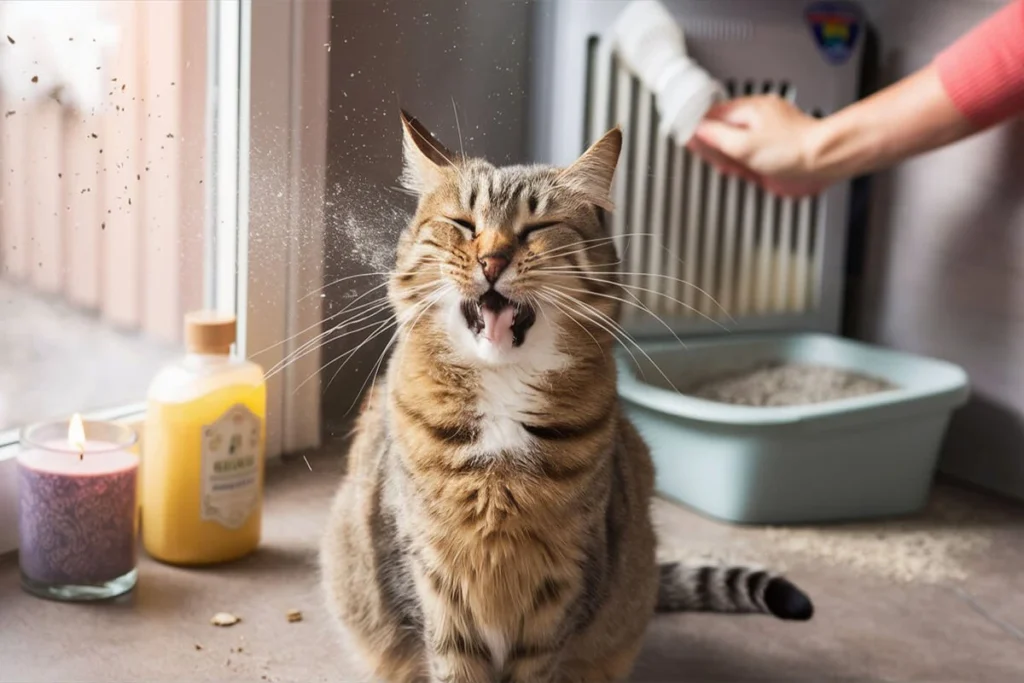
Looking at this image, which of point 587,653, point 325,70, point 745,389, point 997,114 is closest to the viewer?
point 325,70

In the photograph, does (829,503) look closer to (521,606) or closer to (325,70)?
(521,606)

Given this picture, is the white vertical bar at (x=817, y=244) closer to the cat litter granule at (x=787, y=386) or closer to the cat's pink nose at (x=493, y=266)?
the cat litter granule at (x=787, y=386)

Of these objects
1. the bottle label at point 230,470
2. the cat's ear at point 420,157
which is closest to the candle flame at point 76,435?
the bottle label at point 230,470

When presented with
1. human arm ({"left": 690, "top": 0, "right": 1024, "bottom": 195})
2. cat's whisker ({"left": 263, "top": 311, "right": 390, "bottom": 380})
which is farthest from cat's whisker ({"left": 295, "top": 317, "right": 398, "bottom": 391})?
human arm ({"left": 690, "top": 0, "right": 1024, "bottom": 195})

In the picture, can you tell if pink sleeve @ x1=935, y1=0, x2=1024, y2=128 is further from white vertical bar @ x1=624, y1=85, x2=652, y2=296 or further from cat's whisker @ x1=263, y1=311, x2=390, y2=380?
cat's whisker @ x1=263, y1=311, x2=390, y2=380

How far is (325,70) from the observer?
2.11 feet

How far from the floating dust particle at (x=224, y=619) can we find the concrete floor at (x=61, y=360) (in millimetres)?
197

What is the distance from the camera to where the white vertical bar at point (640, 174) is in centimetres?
94

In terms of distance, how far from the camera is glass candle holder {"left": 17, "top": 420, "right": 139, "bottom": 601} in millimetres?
858

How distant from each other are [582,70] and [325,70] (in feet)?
1.03

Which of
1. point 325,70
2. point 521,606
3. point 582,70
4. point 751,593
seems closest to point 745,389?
point 751,593

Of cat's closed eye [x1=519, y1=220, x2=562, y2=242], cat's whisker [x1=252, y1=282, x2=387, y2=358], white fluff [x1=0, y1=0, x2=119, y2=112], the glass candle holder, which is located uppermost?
white fluff [x1=0, y1=0, x2=119, y2=112]

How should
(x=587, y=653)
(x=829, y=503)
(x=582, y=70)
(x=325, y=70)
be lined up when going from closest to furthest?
(x=325, y=70) → (x=587, y=653) → (x=582, y=70) → (x=829, y=503)

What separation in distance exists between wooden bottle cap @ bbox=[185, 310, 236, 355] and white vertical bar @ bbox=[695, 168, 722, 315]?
2.00ft
